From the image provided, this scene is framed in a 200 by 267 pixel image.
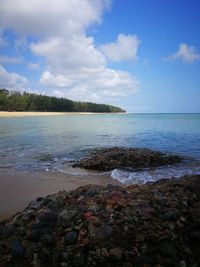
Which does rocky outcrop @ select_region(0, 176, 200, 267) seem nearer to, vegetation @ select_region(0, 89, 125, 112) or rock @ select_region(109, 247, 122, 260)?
rock @ select_region(109, 247, 122, 260)

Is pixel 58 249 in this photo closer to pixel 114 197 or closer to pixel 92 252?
pixel 92 252

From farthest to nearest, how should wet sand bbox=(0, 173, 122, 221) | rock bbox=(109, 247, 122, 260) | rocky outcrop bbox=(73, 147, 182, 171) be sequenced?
rocky outcrop bbox=(73, 147, 182, 171)
wet sand bbox=(0, 173, 122, 221)
rock bbox=(109, 247, 122, 260)

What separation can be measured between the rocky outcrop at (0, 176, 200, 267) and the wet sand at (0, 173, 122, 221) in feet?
7.54

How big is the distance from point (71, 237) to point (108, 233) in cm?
70

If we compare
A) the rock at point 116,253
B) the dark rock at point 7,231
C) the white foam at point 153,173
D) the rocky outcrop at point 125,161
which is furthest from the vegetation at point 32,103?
the rock at point 116,253

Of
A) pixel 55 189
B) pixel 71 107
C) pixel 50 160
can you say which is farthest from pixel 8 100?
pixel 55 189

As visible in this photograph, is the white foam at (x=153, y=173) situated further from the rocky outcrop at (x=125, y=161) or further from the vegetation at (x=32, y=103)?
the vegetation at (x=32, y=103)

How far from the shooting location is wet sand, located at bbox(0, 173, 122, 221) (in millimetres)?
8977

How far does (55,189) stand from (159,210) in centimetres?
556

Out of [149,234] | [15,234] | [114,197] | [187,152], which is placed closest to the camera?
[149,234]

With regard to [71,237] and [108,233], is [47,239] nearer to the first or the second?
[71,237]

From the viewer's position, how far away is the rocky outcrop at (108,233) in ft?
16.8

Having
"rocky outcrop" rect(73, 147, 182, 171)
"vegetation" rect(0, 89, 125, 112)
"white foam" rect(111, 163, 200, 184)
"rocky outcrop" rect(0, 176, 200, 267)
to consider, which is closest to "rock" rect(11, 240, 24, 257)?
"rocky outcrop" rect(0, 176, 200, 267)

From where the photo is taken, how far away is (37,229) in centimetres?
579
